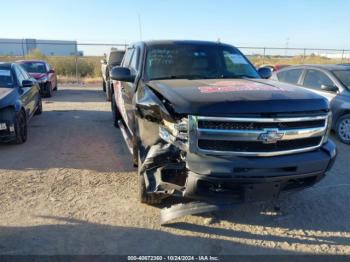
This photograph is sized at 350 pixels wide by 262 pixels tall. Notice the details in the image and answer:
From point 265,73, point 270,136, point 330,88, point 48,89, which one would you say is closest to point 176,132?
point 270,136

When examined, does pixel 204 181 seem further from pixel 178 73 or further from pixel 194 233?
pixel 178 73

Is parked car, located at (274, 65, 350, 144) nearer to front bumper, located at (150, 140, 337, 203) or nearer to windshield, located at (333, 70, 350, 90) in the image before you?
windshield, located at (333, 70, 350, 90)

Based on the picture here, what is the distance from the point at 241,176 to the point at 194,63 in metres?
2.43

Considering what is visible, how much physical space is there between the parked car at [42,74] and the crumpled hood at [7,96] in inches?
297

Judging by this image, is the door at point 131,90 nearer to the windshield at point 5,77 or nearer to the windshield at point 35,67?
the windshield at point 5,77

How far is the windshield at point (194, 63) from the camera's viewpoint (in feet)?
16.6

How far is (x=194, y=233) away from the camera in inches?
148

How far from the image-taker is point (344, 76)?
8094 mm

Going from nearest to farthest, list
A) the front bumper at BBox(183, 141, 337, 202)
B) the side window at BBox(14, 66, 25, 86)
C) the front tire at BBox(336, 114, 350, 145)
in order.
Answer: the front bumper at BBox(183, 141, 337, 202), the front tire at BBox(336, 114, 350, 145), the side window at BBox(14, 66, 25, 86)

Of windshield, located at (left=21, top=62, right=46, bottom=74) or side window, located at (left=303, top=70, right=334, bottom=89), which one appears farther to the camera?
windshield, located at (left=21, top=62, right=46, bottom=74)

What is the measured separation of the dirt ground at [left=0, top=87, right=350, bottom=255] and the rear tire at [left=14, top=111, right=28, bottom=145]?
84cm

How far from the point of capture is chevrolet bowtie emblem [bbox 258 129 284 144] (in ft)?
11.2

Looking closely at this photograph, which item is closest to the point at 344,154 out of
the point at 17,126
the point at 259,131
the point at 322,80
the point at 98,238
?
the point at 322,80

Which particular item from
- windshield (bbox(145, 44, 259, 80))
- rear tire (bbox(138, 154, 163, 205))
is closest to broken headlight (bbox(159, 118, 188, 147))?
rear tire (bbox(138, 154, 163, 205))
